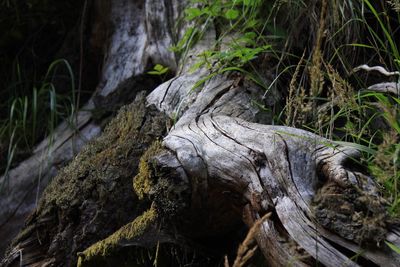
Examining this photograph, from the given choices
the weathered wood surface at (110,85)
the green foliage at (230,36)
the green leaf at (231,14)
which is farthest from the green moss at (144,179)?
the weathered wood surface at (110,85)

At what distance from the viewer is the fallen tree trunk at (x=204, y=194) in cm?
204

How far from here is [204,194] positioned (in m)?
2.49

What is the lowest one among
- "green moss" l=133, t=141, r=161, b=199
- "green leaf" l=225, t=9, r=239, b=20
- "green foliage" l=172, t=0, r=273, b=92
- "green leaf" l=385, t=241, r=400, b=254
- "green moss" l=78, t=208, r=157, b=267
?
"green moss" l=78, t=208, r=157, b=267

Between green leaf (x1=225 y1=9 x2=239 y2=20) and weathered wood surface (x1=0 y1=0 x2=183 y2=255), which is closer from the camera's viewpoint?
green leaf (x1=225 y1=9 x2=239 y2=20)

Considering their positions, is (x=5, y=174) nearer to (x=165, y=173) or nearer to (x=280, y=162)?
(x=165, y=173)

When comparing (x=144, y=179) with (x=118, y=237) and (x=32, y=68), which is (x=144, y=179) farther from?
(x=32, y=68)

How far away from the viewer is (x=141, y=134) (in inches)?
117

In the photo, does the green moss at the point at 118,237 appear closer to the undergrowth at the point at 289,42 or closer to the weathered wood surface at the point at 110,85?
the undergrowth at the point at 289,42

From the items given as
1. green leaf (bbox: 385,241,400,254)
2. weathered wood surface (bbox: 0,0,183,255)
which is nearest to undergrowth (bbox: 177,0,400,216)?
weathered wood surface (bbox: 0,0,183,255)

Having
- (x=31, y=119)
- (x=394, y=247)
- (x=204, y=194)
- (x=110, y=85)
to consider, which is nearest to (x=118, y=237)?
(x=204, y=194)

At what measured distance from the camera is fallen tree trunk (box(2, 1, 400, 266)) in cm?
204

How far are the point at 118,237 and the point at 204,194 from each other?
39cm

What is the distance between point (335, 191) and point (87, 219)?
1.16 meters

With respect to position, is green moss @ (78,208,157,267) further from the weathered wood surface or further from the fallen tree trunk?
the weathered wood surface
